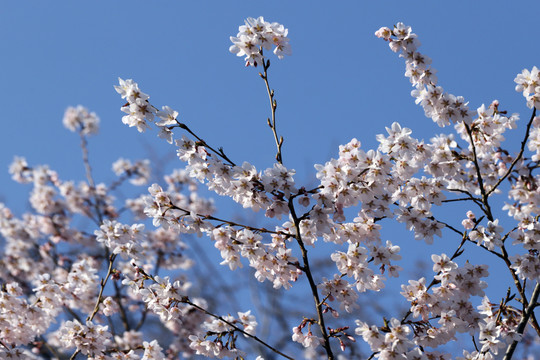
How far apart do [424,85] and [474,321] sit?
1690 millimetres

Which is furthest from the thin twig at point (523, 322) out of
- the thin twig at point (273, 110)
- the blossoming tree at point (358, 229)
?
the thin twig at point (273, 110)

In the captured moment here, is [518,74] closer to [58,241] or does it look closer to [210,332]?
[210,332]

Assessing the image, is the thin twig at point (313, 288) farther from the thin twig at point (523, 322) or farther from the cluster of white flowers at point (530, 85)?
the cluster of white flowers at point (530, 85)

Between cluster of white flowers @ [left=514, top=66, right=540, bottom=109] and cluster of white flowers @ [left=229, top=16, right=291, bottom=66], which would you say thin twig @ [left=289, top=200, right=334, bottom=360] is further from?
cluster of white flowers @ [left=514, top=66, right=540, bottom=109]

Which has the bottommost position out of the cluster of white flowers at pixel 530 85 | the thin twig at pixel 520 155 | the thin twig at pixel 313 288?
the thin twig at pixel 313 288

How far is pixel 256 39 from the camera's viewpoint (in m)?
3.85

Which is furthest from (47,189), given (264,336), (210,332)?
(210,332)

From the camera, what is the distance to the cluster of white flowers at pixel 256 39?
385 cm

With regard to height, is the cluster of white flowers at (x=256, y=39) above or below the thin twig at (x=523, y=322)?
above

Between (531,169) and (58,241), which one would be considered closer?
(531,169)

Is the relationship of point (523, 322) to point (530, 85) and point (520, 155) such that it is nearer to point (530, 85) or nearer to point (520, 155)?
point (520, 155)

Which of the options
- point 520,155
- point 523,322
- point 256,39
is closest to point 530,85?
point 520,155

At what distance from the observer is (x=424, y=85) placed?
4105 mm

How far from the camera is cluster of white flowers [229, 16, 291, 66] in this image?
3848mm
